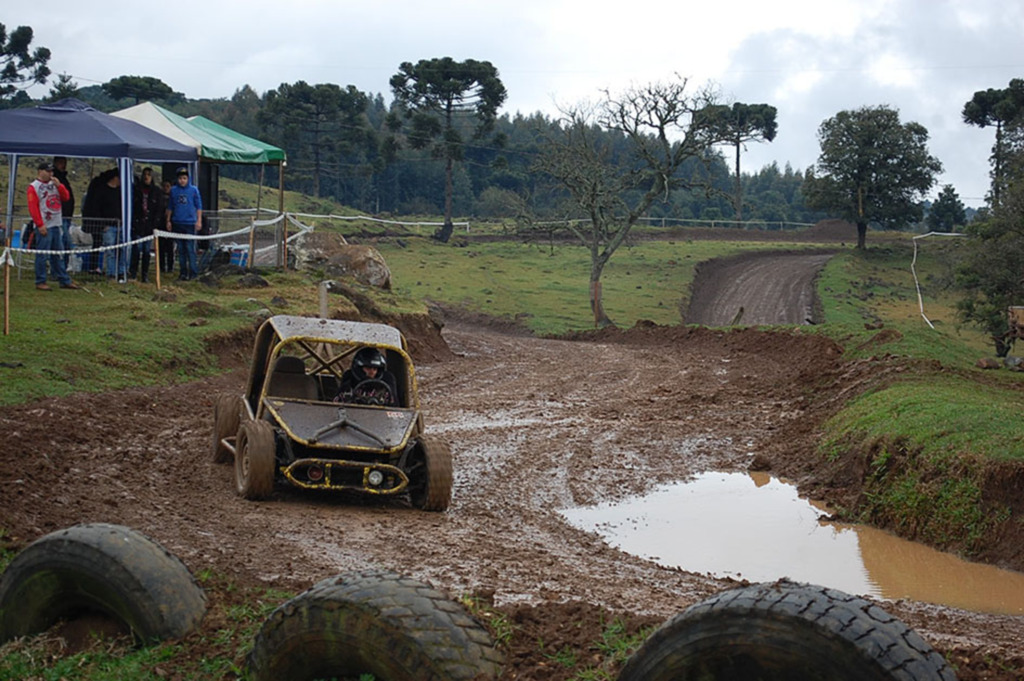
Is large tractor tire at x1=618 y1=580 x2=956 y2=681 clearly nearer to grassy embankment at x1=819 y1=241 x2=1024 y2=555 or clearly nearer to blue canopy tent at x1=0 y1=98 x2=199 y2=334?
grassy embankment at x1=819 y1=241 x2=1024 y2=555

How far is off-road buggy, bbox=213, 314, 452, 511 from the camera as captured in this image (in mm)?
10516

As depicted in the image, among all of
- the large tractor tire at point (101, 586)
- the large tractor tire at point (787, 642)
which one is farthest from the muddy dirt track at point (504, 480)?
the large tractor tire at point (101, 586)

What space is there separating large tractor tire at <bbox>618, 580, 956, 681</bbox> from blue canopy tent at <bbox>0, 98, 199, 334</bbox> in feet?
66.0

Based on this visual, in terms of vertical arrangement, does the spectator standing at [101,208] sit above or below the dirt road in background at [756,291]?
above

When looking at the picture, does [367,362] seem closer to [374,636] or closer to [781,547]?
[781,547]

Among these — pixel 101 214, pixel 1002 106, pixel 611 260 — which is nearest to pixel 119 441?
pixel 101 214

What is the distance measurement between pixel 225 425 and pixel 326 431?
215cm

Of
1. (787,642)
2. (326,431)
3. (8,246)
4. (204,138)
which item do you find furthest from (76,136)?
(787,642)

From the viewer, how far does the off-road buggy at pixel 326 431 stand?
10.5 m

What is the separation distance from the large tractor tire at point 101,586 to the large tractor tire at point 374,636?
0.93 metres

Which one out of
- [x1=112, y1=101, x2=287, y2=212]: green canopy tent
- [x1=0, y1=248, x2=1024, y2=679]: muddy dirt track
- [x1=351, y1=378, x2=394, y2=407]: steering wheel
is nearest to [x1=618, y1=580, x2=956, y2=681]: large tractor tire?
[x1=0, y1=248, x2=1024, y2=679]: muddy dirt track

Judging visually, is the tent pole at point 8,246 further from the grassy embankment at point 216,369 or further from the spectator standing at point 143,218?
the spectator standing at point 143,218

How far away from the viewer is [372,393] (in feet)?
39.3

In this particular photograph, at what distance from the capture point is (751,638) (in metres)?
4.27
